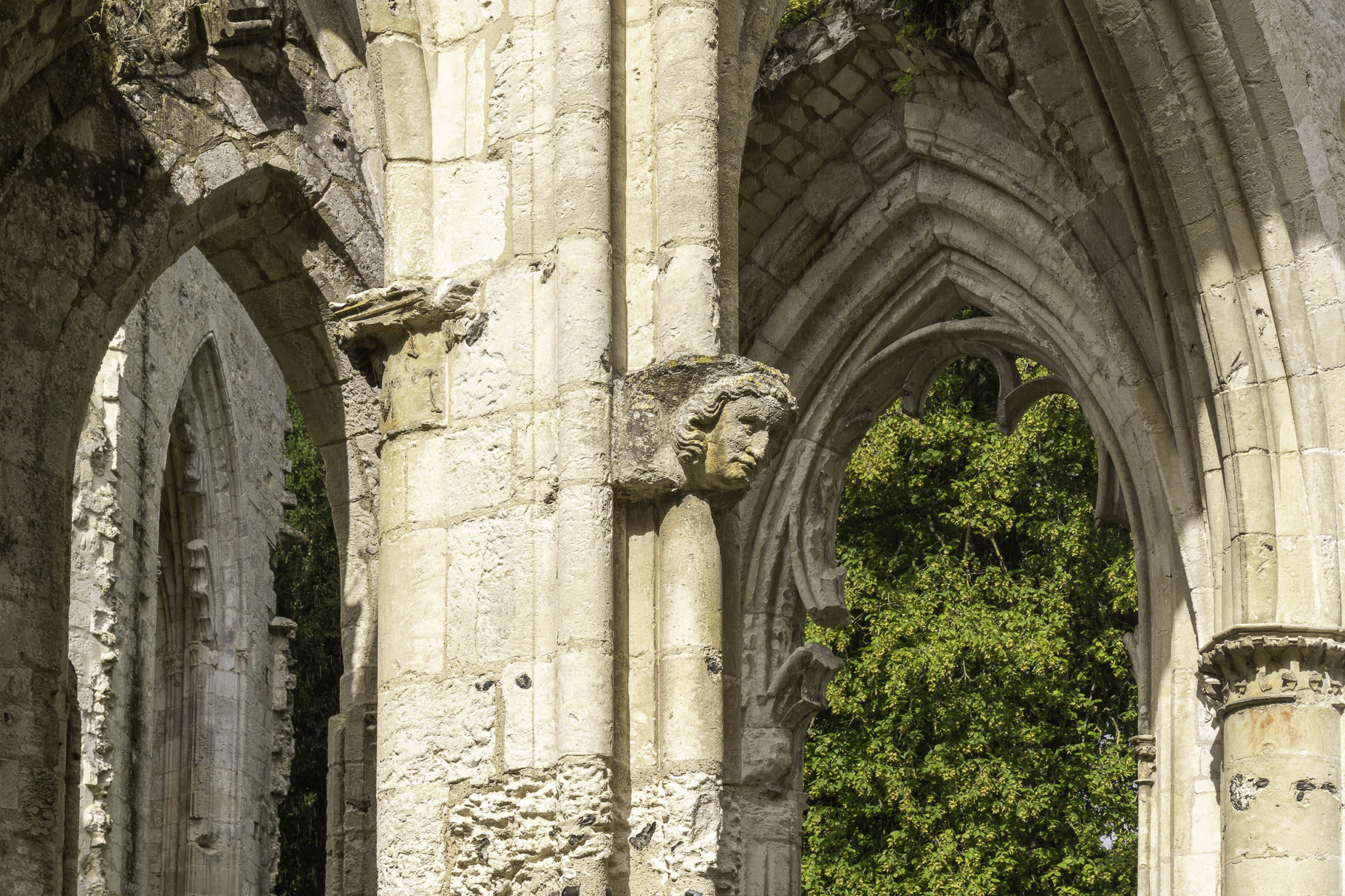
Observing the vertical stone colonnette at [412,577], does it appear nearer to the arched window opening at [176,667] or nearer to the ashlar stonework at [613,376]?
the ashlar stonework at [613,376]

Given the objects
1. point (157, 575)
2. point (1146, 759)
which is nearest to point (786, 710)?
point (1146, 759)

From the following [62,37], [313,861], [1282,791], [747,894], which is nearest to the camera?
[62,37]

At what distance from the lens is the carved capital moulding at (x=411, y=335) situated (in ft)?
16.5

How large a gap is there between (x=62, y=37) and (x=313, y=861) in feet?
47.2

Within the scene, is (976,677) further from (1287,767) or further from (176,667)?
(1287,767)

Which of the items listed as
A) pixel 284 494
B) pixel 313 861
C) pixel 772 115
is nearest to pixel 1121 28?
pixel 772 115

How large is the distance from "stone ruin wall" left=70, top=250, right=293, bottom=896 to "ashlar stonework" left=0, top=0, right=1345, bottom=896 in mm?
38

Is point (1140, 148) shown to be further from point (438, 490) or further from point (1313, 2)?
point (438, 490)

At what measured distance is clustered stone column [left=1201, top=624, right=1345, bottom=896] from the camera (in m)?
7.11

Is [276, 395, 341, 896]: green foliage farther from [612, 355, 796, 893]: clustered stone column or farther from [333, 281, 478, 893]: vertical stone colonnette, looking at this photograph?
[612, 355, 796, 893]: clustered stone column

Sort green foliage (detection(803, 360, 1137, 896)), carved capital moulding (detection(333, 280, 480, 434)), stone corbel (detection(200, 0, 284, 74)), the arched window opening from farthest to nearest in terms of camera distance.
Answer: green foliage (detection(803, 360, 1137, 896)) < the arched window opening < stone corbel (detection(200, 0, 284, 74)) < carved capital moulding (detection(333, 280, 480, 434))

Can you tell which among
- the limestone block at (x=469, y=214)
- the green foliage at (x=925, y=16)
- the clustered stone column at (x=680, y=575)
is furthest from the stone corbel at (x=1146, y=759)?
the limestone block at (x=469, y=214)

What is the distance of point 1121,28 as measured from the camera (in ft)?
24.9

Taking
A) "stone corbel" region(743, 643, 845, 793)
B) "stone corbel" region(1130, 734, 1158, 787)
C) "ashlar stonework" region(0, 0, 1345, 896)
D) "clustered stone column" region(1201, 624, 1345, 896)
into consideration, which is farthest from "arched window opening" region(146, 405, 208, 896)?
"clustered stone column" region(1201, 624, 1345, 896)
